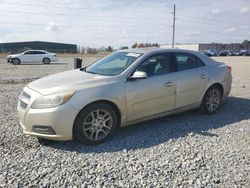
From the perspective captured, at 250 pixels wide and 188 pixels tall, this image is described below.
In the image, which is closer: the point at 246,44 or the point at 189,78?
the point at 189,78

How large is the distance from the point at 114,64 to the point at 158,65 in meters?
0.87

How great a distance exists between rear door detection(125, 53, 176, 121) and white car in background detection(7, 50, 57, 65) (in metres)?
23.4

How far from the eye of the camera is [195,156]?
389cm

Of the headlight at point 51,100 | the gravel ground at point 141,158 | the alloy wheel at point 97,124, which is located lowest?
the gravel ground at point 141,158

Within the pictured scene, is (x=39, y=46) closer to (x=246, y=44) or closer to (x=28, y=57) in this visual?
(x=28, y=57)

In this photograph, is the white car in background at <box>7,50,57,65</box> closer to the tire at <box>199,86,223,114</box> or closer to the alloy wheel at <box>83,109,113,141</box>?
the tire at <box>199,86,223,114</box>

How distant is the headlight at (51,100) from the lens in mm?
4004

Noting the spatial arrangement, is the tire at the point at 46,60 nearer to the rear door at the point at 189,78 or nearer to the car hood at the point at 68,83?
the car hood at the point at 68,83

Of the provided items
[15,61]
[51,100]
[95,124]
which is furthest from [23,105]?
[15,61]

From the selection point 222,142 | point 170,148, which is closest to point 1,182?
point 170,148

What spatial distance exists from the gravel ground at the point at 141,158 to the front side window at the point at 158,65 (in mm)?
1094

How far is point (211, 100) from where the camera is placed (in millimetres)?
5992

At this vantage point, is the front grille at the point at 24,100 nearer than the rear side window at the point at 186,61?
Yes

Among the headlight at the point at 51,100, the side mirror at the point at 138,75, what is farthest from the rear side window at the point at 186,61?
the headlight at the point at 51,100
